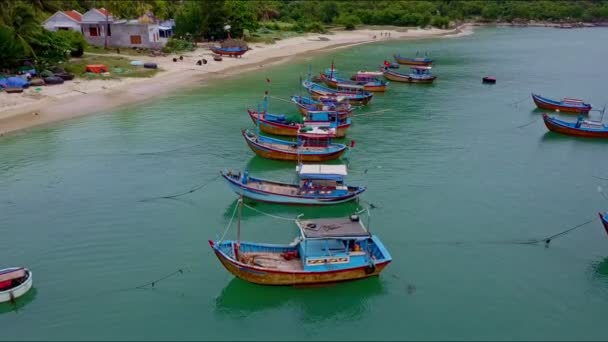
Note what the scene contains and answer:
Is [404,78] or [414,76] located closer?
[414,76]

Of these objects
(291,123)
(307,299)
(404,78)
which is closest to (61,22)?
(291,123)

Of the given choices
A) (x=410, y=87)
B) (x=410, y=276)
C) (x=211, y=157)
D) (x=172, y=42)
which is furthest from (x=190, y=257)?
(x=172, y=42)

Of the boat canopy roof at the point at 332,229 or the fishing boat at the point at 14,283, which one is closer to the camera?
the fishing boat at the point at 14,283

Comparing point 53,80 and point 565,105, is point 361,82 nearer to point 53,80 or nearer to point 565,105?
point 565,105

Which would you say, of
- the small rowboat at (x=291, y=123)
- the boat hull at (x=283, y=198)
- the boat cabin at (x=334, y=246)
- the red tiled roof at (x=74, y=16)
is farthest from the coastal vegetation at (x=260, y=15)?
the boat cabin at (x=334, y=246)

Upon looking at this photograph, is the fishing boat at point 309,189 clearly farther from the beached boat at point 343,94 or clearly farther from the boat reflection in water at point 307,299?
the beached boat at point 343,94

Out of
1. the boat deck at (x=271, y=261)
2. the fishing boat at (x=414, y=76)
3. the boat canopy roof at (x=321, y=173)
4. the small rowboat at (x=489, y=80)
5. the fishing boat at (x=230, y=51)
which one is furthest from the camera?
the fishing boat at (x=230, y=51)

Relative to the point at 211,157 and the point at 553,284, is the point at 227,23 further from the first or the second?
the point at 553,284
